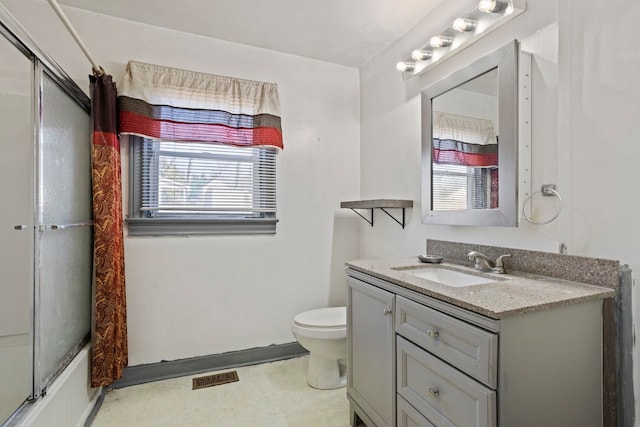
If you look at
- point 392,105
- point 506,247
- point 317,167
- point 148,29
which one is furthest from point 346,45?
point 506,247

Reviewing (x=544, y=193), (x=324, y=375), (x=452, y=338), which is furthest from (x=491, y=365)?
(x=324, y=375)

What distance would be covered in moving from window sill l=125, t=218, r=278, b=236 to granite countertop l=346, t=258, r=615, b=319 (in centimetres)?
119

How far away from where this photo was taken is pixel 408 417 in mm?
1265

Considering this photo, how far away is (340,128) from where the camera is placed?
269 cm

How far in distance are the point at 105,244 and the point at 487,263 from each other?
6.69 feet

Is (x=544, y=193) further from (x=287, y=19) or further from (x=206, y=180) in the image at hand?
(x=206, y=180)

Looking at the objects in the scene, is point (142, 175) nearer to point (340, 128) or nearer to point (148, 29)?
point (148, 29)

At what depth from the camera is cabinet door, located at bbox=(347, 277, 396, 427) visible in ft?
4.52

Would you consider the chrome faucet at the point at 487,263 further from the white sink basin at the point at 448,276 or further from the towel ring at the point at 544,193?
the towel ring at the point at 544,193

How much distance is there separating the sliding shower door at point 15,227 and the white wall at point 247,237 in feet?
1.46

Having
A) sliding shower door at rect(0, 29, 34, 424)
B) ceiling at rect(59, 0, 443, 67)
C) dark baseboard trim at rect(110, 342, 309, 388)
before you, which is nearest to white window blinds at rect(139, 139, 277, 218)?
sliding shower door at rect(0, 29, 34, 424)

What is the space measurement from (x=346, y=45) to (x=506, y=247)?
1778mm

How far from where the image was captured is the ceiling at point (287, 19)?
191 cm

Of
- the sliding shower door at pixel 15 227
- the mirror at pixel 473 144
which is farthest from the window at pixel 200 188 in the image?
the mirror at pixel 473 144
